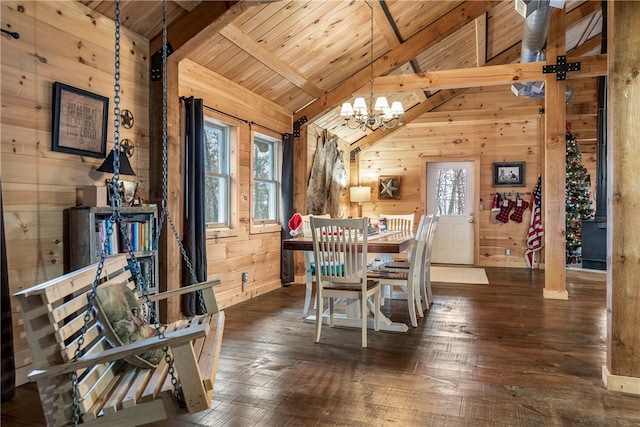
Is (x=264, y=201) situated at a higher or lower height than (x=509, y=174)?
lower

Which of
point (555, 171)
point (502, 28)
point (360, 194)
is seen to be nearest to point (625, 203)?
point (555, 171)

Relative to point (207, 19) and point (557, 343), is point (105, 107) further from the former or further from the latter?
point (557, 343)

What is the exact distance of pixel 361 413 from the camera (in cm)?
215

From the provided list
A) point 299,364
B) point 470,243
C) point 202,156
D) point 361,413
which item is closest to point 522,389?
point 361,413

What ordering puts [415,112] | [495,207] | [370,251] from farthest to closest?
[415,112], [495,207], [370,251]

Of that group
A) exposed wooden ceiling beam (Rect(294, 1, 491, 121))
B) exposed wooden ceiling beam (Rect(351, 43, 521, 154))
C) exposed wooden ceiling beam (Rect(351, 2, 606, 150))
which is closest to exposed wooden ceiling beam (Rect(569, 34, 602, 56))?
exposed wooden ceiling beam (Rect(351, 2, 606, 150))

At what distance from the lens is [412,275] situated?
3727 millimetres

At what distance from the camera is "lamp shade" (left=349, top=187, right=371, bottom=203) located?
25.9ft

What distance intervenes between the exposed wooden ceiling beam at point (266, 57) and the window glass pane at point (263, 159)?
90 cm

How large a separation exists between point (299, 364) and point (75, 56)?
103 inches

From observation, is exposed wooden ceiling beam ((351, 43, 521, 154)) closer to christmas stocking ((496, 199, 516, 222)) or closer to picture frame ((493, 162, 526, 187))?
picture frame ((493, 162, 526, 187))

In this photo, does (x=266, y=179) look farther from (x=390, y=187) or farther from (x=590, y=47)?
(x=590, y=47)

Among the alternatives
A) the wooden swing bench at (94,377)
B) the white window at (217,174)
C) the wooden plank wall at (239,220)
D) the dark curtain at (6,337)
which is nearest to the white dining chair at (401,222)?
the wooden plank wall at (239,220)

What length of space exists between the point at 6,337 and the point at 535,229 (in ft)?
24.2
